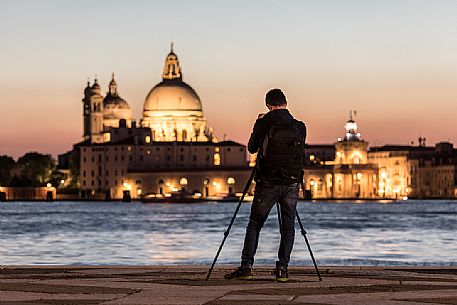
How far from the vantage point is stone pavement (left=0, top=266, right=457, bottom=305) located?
33.7ft

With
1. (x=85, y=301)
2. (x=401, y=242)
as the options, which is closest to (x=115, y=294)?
(x=85, y=301)

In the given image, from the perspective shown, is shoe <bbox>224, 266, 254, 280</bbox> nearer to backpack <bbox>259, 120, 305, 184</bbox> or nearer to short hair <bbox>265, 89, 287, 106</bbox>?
backpack <bbox>259, 120, 305, 184</bbox>

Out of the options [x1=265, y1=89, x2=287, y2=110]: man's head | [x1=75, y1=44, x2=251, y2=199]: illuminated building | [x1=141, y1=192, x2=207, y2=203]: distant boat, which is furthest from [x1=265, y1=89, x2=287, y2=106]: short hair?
[x1=75, y1=44, x2=251, y2=199]: illuminated building

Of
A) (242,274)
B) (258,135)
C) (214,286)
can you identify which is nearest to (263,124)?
(258,135)

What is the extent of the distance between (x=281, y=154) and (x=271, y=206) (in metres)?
0.49

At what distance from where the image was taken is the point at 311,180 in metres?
199

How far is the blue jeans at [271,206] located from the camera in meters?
12.6

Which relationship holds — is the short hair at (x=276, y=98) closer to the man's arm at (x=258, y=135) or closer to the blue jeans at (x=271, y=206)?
the man's arm at (x=258, y=135)

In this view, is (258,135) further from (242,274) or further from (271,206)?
(242,274)

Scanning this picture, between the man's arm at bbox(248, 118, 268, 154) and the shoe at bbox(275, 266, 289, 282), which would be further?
the man's arm at bbox(248, 118, 268, 154)

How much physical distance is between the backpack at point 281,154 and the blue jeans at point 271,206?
3.1 inches

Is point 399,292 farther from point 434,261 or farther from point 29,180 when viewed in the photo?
point 29,180

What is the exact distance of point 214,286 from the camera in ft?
37.7

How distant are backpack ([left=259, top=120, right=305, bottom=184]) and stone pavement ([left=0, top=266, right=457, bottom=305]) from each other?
36.8 inches
